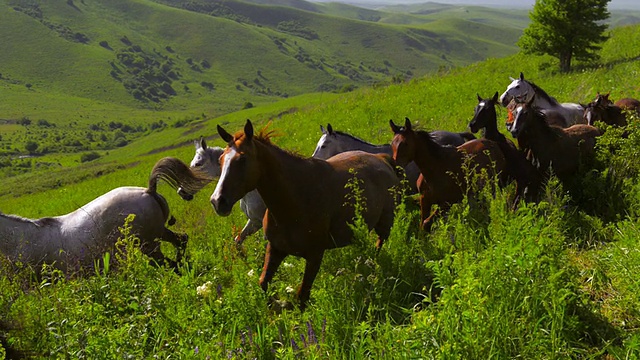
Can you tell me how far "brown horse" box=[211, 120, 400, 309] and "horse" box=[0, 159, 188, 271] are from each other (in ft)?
7.85

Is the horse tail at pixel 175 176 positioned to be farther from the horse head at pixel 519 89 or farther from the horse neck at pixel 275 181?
the horse head at pixel 519 89

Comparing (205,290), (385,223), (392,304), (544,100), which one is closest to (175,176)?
(385,223)

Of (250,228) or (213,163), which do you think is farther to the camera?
(213,163)

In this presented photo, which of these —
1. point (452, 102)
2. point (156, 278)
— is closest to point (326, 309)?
point (156, 278)

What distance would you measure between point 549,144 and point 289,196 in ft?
17.9

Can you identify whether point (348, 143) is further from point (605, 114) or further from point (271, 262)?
point (605, 114)

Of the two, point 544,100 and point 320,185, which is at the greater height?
point 320,185

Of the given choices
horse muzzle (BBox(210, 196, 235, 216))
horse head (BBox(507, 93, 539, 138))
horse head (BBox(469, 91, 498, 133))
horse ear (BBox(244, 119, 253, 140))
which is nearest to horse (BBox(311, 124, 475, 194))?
horse head (BBox(469, 91, 498, 133))

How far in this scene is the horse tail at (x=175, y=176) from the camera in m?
8.95

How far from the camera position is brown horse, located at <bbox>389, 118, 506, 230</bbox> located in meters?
8.35

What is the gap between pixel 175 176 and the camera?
29.8ft

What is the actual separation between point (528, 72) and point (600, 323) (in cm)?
2415

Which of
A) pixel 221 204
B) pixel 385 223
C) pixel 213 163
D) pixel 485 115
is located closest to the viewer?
pixel 221 204

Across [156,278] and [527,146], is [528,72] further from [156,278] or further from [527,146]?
[156,278]
